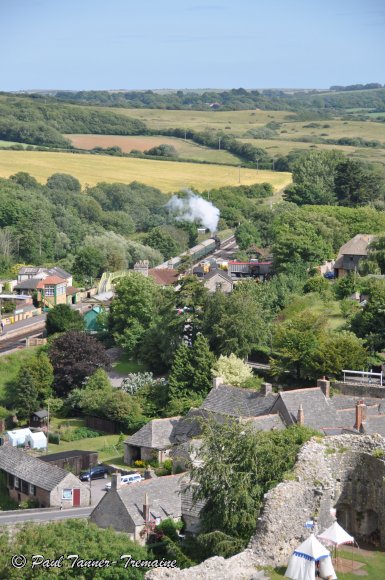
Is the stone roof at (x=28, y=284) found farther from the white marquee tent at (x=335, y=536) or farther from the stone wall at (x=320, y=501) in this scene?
the white marquee tent at (x=335, y=536)

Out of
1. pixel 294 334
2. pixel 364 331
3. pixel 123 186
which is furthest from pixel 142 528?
pixel 123 186

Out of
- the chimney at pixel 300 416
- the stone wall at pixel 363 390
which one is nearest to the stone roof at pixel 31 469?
the chimney at pixel 300 416

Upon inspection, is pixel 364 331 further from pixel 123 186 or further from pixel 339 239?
pixel 123 186

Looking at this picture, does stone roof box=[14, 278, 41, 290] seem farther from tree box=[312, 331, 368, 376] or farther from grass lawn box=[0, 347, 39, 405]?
tree box=[312, 331, 368, 376]

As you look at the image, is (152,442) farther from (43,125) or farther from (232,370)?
(43,125)

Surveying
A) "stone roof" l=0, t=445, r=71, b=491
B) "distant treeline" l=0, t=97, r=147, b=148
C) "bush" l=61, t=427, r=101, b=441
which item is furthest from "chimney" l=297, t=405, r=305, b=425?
"distant treeline" l=0, t=97, r=147, b=148
